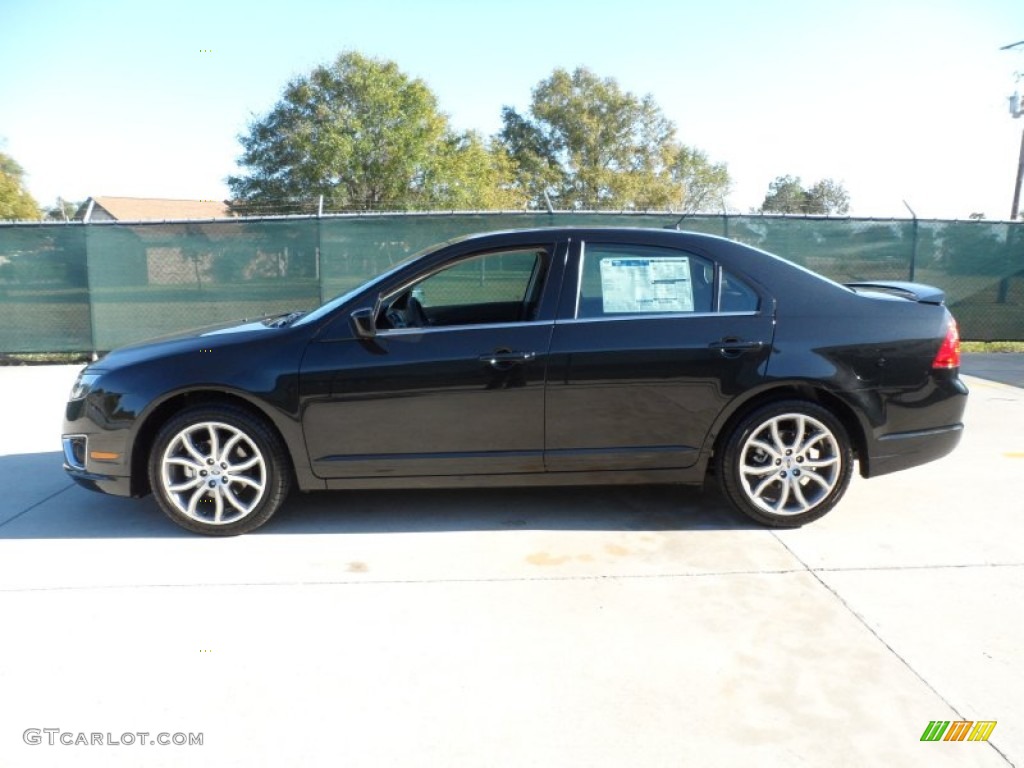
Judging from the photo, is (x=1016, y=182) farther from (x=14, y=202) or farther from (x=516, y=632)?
(x=14, y=202)

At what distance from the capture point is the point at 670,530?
4203 mm

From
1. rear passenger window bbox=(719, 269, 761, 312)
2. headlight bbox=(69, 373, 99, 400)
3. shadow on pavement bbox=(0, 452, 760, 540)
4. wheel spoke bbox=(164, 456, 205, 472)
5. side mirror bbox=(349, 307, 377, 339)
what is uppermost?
rear passenger window bbox=(719, 269, 761, 312)

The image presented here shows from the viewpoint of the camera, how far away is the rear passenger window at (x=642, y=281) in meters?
4.18

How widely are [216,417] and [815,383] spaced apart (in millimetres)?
3183

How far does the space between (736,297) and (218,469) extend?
2.93 m

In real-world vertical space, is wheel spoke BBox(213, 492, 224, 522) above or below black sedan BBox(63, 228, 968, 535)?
below

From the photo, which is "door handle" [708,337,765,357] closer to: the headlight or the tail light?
the tail light

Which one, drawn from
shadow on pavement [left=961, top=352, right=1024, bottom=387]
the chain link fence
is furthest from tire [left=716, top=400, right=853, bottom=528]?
the chain link fence

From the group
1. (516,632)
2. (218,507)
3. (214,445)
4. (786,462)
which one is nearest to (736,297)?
(786,462)

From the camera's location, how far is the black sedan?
4.04 m

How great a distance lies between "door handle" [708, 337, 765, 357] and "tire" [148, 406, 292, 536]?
7.84 ft

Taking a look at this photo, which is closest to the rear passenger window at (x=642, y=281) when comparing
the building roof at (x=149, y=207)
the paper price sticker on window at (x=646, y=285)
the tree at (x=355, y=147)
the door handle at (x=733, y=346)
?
the paper price sticker on window at (x=646, y=285)

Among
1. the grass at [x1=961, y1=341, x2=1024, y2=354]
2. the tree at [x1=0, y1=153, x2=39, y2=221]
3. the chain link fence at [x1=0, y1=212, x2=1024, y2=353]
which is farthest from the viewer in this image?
the tree at [x1=0, y1=153, x2=39, y2=221]

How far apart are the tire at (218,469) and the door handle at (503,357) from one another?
1208 millimetres
